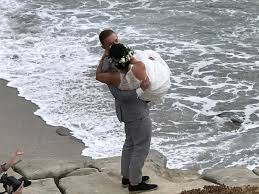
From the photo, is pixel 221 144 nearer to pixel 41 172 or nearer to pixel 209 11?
pixel 41 172

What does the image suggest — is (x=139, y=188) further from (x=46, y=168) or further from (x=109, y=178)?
(x=46, y=168)

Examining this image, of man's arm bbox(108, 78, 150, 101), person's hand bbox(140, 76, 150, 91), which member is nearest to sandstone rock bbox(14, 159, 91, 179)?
man's arm bbox(108, 78, 150, 101)

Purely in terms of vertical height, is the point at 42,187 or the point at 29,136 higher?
the point at 42,187

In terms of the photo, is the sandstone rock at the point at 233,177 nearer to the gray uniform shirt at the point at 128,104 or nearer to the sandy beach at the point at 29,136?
the gray uniform shirt at the point at 128,104

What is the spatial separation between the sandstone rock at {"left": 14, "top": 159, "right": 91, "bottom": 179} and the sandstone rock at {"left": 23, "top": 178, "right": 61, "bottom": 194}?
0.68ft

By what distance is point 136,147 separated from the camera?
5.21 meters

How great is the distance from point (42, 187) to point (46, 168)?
0.57 metres

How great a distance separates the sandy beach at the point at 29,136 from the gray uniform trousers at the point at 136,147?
2.24 metres

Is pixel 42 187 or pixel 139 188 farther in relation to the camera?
pixel 42 187

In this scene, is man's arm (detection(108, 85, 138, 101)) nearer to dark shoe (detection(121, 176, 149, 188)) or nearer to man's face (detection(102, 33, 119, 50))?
man's face (detection(102, 33, 119, 50))

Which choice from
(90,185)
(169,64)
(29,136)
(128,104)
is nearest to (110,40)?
(128,104)

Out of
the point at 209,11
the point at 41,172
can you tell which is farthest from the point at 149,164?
the point at 209,11

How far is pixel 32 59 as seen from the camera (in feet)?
39.4

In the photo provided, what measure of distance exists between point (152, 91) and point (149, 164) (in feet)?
5.38
